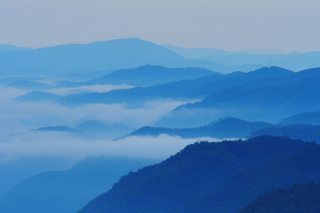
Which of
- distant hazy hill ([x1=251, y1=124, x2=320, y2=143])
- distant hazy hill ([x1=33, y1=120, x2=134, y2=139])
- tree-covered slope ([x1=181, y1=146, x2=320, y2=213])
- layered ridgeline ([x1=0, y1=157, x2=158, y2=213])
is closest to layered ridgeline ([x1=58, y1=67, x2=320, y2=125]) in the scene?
distant hazy hill ([x1=33, y1=120, x2=134, y2=139])

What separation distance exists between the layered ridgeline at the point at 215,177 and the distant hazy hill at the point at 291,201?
4.94 metres

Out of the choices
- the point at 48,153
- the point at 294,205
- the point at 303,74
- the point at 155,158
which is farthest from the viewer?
the point at 303,74

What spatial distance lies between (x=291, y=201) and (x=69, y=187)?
52854 millimetres

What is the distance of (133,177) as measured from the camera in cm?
4688

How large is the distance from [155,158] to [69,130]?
57059 millimetres

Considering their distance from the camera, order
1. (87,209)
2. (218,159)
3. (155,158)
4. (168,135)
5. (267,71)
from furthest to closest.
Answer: (267,71), (168,135), (155,158), (87,209), (218,159)

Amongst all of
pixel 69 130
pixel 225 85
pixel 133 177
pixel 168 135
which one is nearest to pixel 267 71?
Answer: pixel 225 85

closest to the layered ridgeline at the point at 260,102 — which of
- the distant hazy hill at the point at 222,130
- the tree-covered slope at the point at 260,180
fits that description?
the distant hazy hill at the point at 222,130

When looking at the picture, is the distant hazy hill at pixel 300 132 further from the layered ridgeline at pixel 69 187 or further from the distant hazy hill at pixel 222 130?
the layered ridgeline at pixel 69 187

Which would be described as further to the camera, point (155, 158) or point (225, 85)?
point (225, 85)

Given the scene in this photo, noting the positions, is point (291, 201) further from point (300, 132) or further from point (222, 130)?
point (222, 130)

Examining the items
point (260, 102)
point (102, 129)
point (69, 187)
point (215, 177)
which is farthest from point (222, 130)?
point (102, 129)

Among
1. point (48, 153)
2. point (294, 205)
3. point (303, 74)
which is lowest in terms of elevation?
point (294, 205)

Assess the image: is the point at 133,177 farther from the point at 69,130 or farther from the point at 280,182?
the point at 69,130
